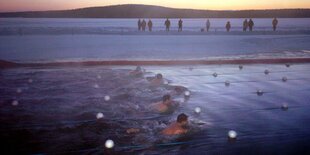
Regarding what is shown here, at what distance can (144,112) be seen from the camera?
883 cm

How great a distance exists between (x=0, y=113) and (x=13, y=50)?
13.2m

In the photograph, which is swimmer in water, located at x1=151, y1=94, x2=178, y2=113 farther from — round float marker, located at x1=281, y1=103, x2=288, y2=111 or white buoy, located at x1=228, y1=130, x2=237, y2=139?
round float marker, located at x1=281, y1=103, x2=288, y2=111

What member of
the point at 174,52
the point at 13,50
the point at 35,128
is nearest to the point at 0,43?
the point at 13,50

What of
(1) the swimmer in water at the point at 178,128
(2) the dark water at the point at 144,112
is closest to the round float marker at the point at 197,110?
(2) the dark water at the point at 144,112

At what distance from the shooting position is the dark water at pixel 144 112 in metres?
6.60

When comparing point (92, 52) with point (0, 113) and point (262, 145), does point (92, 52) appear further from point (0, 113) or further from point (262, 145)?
point (262, 145)

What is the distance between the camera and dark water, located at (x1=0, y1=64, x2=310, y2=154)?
21.7 feet

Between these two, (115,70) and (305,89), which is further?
(115,70)

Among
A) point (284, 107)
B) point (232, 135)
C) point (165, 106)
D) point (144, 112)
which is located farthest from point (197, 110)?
point (284, 107)

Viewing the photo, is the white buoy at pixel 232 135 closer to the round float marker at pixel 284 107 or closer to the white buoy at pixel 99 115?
the round float marker at pixel 284 107

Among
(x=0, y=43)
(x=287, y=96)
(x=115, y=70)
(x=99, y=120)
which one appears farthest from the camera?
(x=0, y=43)

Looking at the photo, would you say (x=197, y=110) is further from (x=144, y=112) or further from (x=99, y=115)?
(x=99, y=115)

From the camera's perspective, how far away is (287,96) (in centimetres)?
1041

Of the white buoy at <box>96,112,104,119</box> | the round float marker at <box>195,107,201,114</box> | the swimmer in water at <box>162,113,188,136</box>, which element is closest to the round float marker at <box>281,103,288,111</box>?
the round float marker at <box>195,107,201,114</box>
